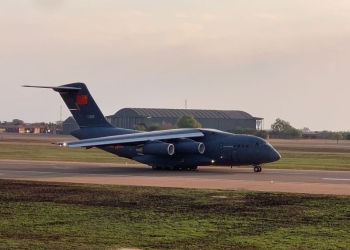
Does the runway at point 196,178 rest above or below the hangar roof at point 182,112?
below

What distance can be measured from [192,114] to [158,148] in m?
75.6

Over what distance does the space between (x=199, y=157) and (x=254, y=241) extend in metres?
23.2

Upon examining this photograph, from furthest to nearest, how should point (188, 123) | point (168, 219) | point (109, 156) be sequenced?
point (188, 123), point (109, 156), point (168, 219)

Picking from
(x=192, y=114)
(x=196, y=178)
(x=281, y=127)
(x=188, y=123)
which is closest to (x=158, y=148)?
(x=196, y=178)

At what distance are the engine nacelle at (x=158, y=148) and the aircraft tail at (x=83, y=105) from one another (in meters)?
4.73

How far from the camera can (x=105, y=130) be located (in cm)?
4059

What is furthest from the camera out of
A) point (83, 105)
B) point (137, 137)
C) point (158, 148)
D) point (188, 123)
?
point (188, 123)

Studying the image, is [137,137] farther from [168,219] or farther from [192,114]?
[192,114]

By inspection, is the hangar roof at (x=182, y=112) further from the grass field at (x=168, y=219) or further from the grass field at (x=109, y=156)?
the grass field at (x=168, y=219)

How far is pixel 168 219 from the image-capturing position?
17844 millimetres

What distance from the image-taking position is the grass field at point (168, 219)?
14516 mm

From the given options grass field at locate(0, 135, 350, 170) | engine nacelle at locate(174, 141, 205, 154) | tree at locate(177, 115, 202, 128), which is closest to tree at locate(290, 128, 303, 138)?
tree at locate(177, 115, 202, 128)

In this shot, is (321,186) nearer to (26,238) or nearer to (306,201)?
(306,201)

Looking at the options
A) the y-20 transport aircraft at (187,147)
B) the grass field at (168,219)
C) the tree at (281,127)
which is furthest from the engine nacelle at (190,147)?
the tree at (281,127)
